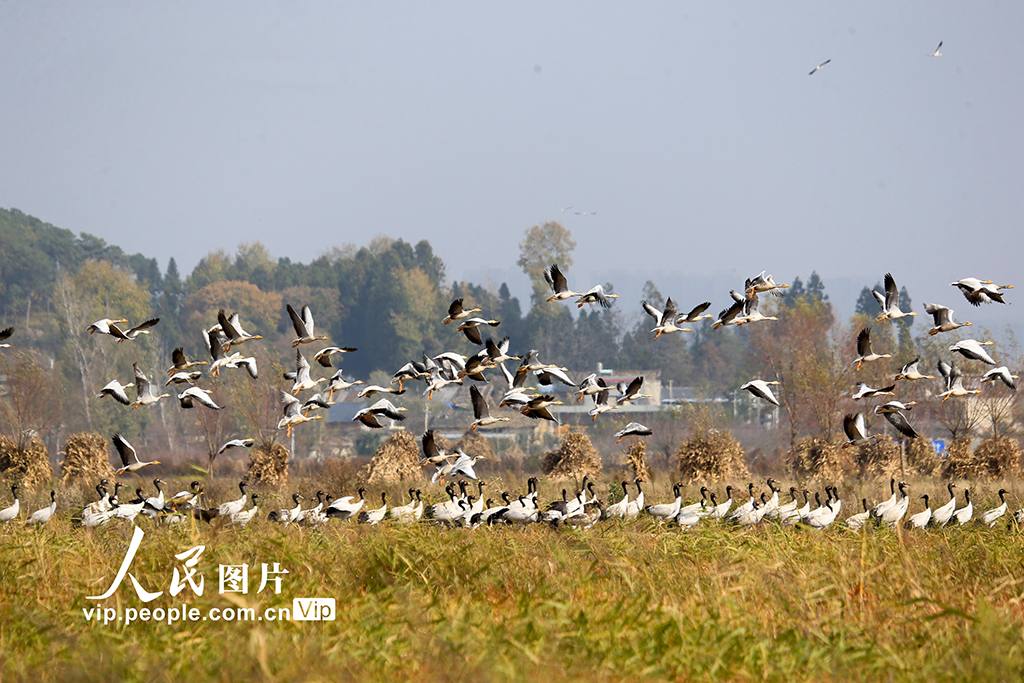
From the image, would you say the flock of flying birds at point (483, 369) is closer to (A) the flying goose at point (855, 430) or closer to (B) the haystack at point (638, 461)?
(A) the flying goose at point (855, 430)

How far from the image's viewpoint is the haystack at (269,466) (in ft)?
91.2

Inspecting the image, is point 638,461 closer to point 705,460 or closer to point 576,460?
point 576,460

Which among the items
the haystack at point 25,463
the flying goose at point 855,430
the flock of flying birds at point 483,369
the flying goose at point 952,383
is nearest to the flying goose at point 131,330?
the flock of flying birds at point 483,369

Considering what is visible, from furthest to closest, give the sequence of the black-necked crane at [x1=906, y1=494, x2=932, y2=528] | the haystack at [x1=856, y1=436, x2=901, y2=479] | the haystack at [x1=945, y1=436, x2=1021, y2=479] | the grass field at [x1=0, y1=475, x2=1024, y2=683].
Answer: the haystack at [x1=856, y1=436, x2=901, y2=479]
the haystack at [x1=945, y1=436, x2=1021, y2=479]
the black-necked crane at [x1=906, y1=494, x2=932, y2=528]
the grass field at [x1=0, y1=475, x2=1024, y2=683]

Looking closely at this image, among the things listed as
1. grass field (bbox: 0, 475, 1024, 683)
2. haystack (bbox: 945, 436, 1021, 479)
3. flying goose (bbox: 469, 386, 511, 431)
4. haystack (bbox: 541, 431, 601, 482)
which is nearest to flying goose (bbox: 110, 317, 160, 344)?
grass field (bbox: 0, 475, 1024, 683)

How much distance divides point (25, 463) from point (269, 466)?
7.48m

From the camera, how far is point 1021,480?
27.4 meters

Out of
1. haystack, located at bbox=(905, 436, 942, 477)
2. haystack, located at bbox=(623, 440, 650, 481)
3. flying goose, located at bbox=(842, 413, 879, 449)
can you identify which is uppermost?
flying goose, located at bbox=(842, 413, 879, 449)

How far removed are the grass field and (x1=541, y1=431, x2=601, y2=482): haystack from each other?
14.2 m

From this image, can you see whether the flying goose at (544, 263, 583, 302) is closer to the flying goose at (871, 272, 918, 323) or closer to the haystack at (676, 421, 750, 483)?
the flying goose at (871, 272, 918, 323)

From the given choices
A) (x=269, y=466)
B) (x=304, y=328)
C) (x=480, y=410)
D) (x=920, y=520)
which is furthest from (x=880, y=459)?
(x=304, y=328)

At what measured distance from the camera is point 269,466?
27953 millimetres

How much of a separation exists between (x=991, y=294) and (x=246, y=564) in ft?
39.2

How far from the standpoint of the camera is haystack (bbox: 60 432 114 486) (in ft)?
90.9
